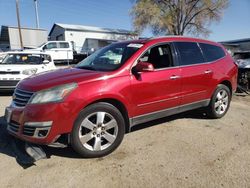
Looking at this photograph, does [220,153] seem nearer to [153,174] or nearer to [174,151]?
[174,151]

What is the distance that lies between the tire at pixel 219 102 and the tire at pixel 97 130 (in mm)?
2467

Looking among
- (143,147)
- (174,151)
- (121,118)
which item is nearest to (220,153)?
(174,151)

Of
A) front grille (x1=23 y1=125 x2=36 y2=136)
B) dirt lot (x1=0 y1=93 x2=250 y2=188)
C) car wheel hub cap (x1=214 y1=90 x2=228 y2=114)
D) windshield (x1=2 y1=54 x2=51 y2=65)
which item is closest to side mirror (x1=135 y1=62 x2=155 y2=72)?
dirt lot (x1=0 y1=93 x2=250 y2=188)

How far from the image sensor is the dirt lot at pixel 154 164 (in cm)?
320

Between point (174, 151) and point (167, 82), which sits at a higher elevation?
point (167, 82)

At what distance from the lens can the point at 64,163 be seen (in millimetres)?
3660

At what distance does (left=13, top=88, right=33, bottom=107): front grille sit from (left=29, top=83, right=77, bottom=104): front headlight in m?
0.13

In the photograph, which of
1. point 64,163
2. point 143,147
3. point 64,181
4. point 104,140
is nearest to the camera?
point 64,181

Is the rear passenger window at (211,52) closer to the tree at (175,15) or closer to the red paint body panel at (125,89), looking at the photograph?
the red paint body panel at (125,89)

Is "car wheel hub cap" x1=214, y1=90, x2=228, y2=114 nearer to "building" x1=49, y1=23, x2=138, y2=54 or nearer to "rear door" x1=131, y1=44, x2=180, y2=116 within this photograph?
"rear door" x1=131, y1=44, x2=180, y2=116

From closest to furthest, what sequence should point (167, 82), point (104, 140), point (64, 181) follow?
point (64, 181) → point (104, 140) → point (167, 82)

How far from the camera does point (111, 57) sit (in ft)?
15.3

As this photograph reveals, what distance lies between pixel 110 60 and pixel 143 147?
158 cm

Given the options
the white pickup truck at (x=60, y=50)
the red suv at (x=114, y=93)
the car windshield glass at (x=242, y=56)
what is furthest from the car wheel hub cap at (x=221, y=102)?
the white pickup truck at (x=60, y=50)
